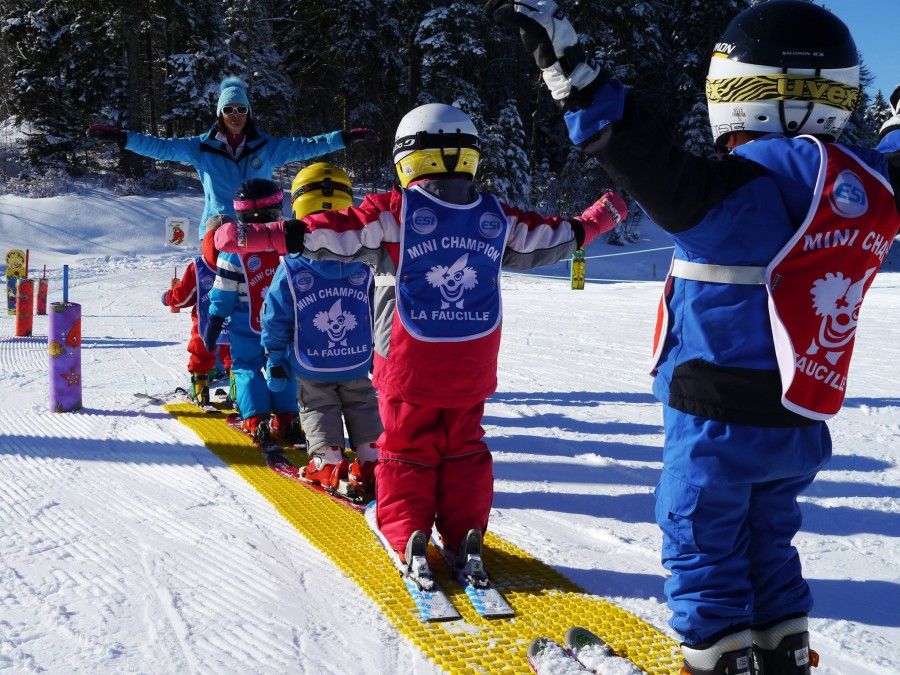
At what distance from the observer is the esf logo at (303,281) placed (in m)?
4.03

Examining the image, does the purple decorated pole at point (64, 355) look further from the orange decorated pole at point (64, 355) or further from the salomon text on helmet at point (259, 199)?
the salomon text on helmet at point (259, 199)

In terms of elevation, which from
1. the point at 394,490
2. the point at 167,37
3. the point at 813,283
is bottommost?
the point at 394,490

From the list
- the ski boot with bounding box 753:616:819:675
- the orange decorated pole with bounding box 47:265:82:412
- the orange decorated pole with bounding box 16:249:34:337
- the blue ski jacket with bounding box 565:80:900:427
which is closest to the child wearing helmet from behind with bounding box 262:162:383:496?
the orange decorated pole with bounding box 47:265:82:412

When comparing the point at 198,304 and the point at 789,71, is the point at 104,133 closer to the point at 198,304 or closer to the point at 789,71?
the point at 198,304

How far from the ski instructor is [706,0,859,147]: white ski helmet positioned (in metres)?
4.62

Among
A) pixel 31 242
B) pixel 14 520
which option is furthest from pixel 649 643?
pixel 31 242

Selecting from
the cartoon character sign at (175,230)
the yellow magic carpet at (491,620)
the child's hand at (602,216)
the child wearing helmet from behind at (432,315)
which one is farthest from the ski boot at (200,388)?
the cartoon character sign at (175,230)

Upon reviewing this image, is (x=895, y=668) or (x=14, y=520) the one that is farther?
(x=14, y=520)

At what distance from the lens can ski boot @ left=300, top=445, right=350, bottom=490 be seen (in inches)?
155

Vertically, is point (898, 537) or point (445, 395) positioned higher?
point (445, 395)

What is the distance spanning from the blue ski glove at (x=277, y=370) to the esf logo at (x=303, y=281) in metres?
0.41

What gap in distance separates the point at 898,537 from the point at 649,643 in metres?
1.56

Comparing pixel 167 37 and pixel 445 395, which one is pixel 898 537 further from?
pixel 167 37

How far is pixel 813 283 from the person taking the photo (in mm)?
1792
